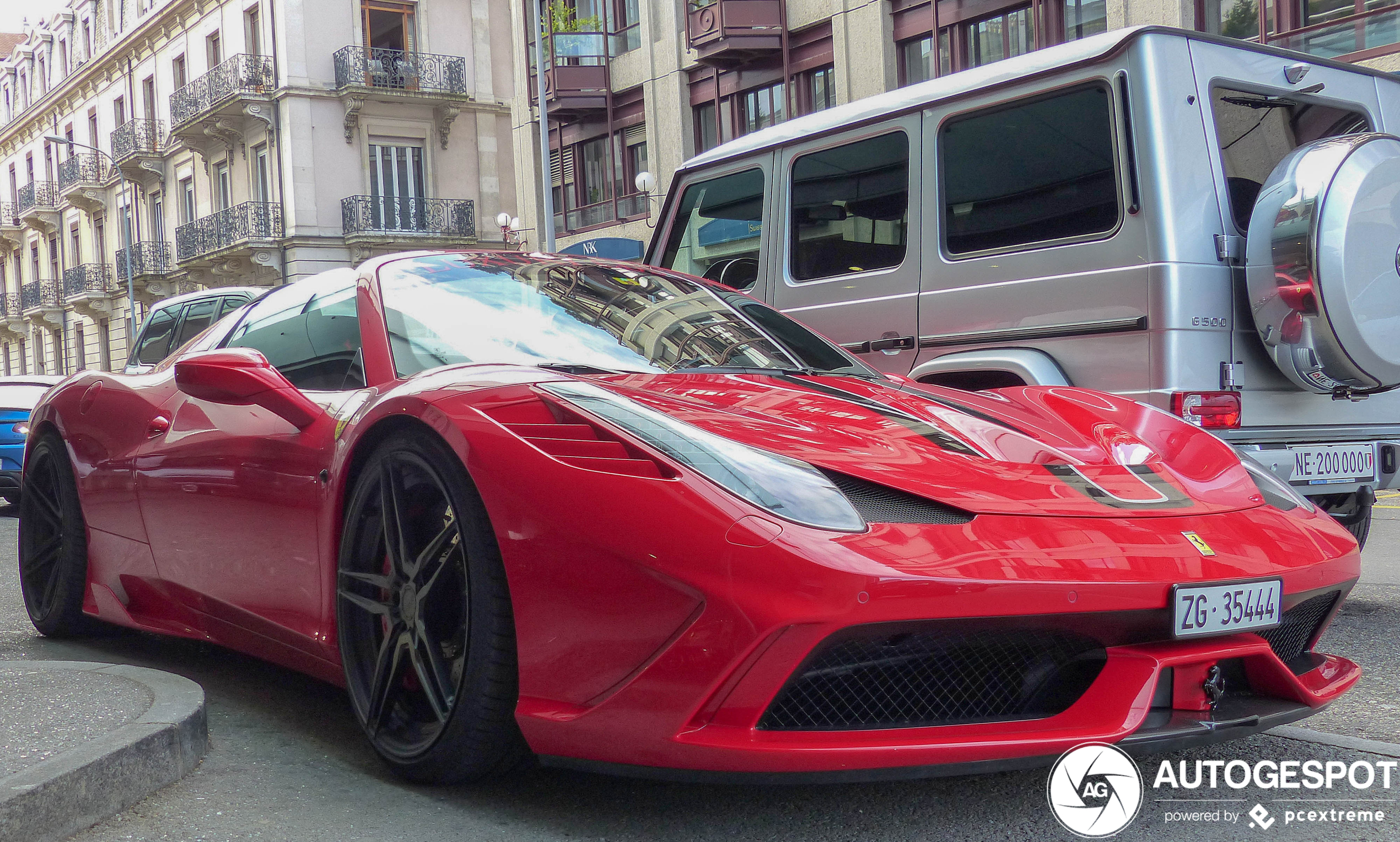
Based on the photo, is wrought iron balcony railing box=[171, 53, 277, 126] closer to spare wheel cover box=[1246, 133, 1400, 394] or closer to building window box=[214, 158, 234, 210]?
building window box=[214, 158, 234, 210]

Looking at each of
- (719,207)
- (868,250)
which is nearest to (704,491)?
(868,250)

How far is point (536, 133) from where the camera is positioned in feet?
90.6

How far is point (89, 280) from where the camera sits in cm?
4222

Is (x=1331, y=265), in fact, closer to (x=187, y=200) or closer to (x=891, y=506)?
(x=891, y=506)

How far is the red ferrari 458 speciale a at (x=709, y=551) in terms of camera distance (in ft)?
7.09

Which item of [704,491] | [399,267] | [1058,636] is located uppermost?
[399,267]

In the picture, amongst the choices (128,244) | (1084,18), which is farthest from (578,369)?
(128,244)

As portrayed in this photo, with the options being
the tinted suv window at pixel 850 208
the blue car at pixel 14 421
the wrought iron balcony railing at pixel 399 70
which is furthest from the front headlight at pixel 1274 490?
the wrought iron balcony railing at pixel 399 70

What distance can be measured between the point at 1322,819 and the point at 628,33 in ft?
77.4

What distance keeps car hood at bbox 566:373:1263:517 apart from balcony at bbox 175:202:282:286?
100 ft

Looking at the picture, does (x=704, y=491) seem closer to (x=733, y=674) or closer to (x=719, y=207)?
(x=733, y=674)

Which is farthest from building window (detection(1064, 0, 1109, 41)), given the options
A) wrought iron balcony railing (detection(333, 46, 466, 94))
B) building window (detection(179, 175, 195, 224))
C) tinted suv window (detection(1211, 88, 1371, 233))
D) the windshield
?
building window (detection(179, 175, 195, 224))

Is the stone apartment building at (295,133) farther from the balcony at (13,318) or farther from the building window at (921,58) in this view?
the building window at (921,58)

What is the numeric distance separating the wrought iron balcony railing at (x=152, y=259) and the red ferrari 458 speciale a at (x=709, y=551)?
37.2 meters
